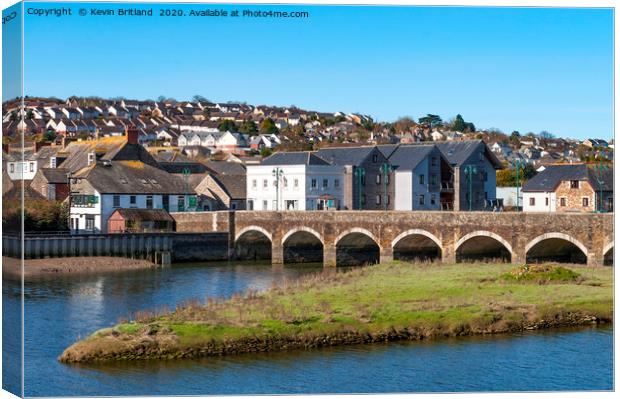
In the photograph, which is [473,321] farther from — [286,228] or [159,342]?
[286,228]

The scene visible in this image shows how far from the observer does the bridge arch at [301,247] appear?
71.2 meters

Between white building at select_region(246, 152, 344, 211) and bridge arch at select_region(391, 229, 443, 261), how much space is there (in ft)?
59.8

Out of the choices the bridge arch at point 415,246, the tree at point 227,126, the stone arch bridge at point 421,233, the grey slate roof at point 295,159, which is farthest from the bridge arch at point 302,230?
the tree at point 227,126

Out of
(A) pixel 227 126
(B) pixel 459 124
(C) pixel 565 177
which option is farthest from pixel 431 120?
(C) pixel 565 177

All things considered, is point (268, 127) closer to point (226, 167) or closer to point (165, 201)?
point (226, 167)

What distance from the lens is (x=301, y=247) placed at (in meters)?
72.8

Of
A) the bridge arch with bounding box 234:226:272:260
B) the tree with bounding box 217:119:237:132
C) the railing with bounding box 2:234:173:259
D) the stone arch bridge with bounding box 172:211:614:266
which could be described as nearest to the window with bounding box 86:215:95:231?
the stone arch bridge with bounding box 172:211:614:266

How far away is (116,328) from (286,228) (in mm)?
38179

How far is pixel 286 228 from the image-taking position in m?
71.2

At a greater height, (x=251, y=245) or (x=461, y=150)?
(x=461, y=150)

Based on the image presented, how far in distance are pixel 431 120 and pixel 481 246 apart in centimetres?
8742

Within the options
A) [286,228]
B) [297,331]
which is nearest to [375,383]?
[297,331]

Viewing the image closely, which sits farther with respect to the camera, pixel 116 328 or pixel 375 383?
pixel 116 328

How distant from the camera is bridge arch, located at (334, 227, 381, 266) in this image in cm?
6756
